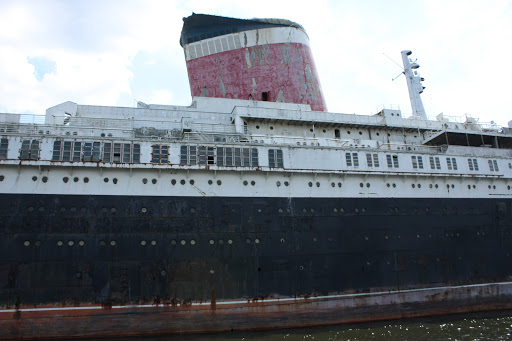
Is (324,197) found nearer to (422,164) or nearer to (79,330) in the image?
(422,164)

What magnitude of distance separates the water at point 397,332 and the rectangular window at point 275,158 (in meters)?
7.04

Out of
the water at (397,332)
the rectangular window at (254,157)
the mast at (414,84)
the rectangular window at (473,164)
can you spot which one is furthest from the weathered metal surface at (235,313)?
the mast at (414,84)

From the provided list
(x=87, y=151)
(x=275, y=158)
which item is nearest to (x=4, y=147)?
(x=87, y=151)

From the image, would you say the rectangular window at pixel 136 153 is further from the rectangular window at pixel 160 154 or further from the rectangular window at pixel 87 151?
the rectangular window at pixel 87 151

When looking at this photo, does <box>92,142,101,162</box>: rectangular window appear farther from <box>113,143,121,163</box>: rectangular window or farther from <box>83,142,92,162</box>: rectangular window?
<box>113,143,121,163</box>: rectangular window

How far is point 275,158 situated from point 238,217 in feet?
10.8

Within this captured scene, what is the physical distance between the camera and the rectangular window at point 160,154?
14444mm

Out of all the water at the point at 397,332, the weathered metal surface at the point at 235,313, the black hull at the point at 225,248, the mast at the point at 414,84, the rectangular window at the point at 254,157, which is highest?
the mast at the point at 414,84

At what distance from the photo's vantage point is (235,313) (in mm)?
13516

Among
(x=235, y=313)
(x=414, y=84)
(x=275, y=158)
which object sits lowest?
(x=235, y=313)

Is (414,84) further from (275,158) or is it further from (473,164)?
(275,158)

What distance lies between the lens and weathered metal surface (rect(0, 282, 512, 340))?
12.0 metres

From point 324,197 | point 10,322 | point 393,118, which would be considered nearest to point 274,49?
point 393,118

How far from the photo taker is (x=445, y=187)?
59.4ft
